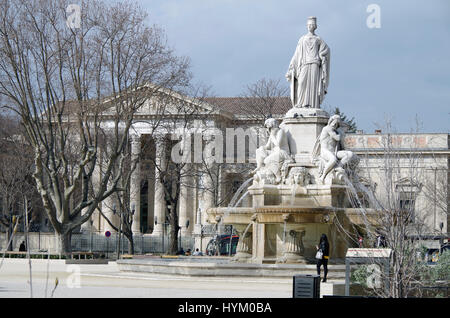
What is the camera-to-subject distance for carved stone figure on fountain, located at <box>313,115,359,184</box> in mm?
23000

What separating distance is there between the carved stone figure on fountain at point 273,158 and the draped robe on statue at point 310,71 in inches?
54.7

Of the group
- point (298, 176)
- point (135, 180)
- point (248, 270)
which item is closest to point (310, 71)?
point (298, 176)

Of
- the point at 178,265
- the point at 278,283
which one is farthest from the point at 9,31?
the point at 278,283

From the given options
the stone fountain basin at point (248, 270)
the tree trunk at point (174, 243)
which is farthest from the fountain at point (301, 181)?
the tree trunk at point (174, 243)

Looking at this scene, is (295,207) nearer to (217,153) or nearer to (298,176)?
(298,176)

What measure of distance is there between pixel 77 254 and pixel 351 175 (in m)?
18.6

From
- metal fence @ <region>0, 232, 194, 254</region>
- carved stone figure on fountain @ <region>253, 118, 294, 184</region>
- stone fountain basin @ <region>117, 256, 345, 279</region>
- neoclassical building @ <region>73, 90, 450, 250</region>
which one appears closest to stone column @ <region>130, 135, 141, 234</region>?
neoclassical building @ <region>73, 90, 450, 250</region>

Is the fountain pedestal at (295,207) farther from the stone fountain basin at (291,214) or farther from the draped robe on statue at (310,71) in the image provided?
the draped robe on statue at (310,71)

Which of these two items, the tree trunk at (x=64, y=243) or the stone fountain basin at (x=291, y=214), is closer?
the stone fountain basin at (x=291, y=214)

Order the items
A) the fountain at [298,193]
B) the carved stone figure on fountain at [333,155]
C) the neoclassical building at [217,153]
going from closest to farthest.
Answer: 1. the fountain at [298,193]
2. the carved stone figure on fountain at [333,155]
3. the neoclassical building at [217,153]

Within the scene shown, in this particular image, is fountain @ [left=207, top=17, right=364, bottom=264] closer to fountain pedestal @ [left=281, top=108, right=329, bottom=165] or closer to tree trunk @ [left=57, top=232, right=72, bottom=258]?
fountain pedestal @ [left=281, top=108, right=329, bottom=165]

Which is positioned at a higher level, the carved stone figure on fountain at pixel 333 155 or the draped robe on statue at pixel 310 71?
the draped robe on statue at pixel 310 71

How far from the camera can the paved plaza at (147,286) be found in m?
16.4

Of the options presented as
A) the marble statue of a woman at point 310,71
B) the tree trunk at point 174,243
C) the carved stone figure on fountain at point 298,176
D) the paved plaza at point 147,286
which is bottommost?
the tree trunk at point 174,243
